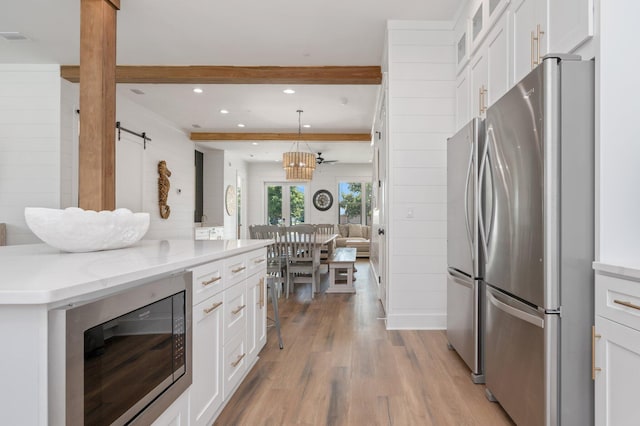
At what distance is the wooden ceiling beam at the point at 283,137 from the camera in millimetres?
7570

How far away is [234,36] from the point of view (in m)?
3.73

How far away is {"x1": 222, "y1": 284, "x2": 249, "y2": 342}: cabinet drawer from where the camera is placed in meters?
1.86

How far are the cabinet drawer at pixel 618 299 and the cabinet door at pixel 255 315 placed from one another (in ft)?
5.93

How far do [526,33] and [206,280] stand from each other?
88.4 inches

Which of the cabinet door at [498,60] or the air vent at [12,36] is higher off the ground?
the air vent at [12,36]

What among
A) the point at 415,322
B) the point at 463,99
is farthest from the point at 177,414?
the point at 463,99

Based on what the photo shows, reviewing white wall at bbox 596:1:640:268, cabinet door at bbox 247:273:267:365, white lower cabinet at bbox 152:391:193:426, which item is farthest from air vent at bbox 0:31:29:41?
white wall at bbox 596:1:640:268

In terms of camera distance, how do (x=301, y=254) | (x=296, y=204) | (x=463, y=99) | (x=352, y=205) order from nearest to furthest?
(x=463, y=99)
(x=301, y=254)
(x=352, y=205)
(x=296, y=204)

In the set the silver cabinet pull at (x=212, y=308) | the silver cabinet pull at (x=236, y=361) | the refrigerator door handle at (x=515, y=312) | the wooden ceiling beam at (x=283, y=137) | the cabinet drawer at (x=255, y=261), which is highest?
the wooden ceiling beam at (x=283, y=137)

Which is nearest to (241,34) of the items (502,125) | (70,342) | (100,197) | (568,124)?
(100,197)

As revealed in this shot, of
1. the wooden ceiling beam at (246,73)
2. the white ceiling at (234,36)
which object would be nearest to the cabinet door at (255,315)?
the white ceiling at (234,36)

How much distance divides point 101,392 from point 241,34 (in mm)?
3644

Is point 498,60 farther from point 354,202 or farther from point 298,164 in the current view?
point 354,202

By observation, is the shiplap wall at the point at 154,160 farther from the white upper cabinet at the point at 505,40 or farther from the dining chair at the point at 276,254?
the white upper cabinet at the point at 505,40
